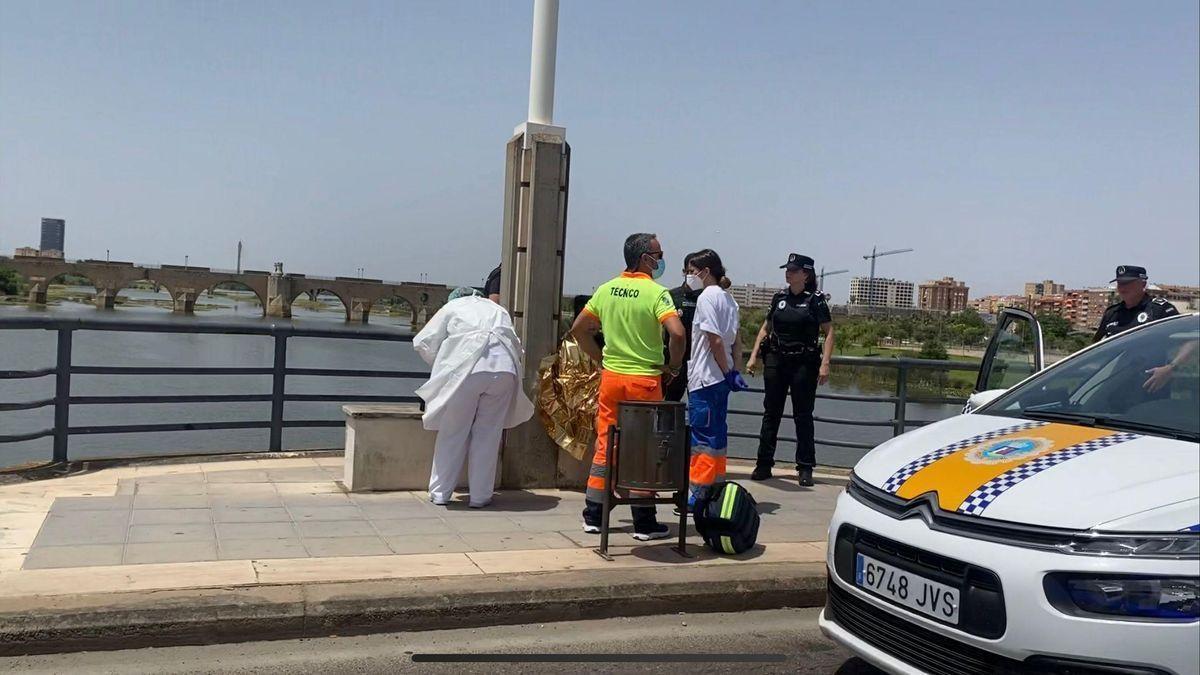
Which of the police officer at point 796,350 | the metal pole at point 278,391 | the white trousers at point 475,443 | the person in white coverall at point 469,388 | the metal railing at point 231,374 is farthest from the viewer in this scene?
the metal pole at point 278,391

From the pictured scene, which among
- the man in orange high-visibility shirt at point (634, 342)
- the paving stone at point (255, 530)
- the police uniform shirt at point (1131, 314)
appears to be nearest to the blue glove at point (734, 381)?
the man in orange high-visibility shirt at point (634, 342)

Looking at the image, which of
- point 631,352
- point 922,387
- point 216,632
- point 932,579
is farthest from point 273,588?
point 922,387

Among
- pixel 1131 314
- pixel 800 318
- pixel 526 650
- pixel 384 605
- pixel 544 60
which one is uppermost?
pixel 544 60

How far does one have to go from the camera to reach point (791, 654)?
14.5ft

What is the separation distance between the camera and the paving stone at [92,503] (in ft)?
19.2

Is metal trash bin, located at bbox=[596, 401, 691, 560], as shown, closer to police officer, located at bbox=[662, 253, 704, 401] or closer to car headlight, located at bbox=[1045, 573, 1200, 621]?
police officer, located at bbox=[662, 253, 704, 401]

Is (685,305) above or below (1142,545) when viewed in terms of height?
above

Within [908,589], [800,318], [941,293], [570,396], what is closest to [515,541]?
[570,396]

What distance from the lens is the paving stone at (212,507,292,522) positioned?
5789mm

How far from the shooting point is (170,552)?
499cm

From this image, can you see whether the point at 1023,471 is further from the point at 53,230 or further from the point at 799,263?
the point at 53,230

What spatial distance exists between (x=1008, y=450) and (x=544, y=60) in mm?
4739

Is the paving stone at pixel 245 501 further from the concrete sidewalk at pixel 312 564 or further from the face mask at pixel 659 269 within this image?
the face mask at pixel 659 269

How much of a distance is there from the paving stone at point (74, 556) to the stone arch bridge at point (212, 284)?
25.8 feet
